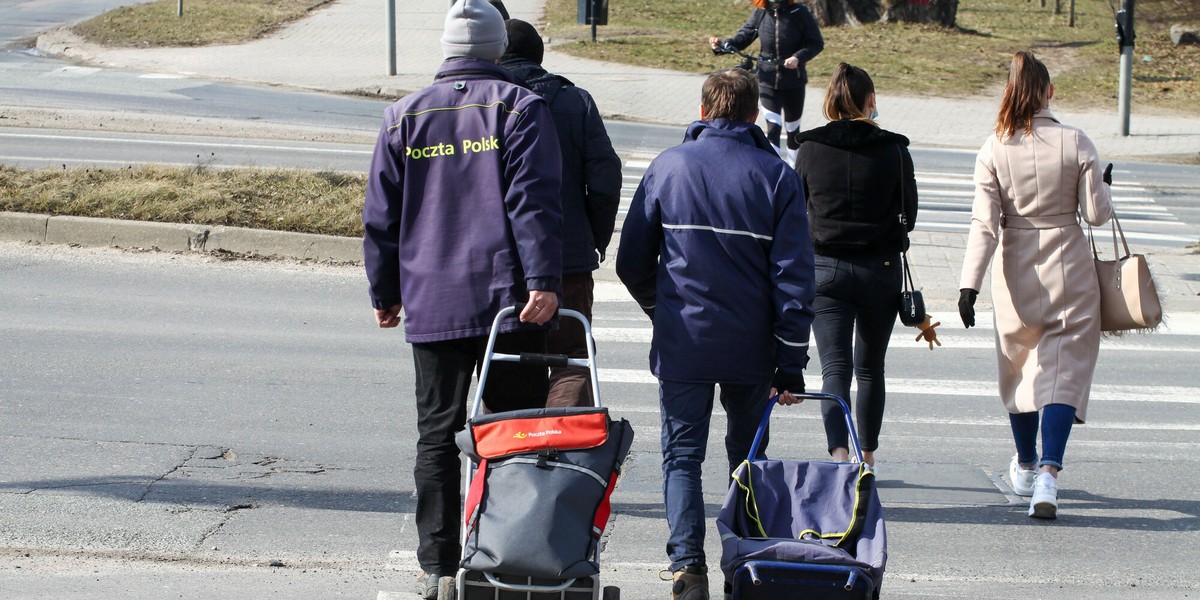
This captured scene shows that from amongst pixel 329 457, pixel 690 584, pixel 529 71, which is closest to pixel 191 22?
pixel 329 457

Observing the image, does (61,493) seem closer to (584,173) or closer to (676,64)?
(584,173)

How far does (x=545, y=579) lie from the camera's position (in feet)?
11.9

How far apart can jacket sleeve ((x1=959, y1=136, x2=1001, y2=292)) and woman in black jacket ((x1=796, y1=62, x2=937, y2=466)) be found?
1.03 feet

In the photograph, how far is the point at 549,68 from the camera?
78.3 feet

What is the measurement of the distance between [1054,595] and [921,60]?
2206cm

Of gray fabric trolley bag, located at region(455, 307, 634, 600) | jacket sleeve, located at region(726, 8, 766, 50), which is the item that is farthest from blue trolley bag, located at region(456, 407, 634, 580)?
jacket sleeve, located at region(726, 8, 766, 50)

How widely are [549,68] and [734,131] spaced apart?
65.1 feet

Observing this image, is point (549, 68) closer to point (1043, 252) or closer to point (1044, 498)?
point (1043, 252)

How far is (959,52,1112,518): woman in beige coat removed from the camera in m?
5.46

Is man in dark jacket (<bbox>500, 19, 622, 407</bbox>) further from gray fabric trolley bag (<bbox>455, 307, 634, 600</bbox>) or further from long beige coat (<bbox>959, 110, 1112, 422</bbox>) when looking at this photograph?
long beige coat (<bbox>959, 110, 1112, 422</bbox>)

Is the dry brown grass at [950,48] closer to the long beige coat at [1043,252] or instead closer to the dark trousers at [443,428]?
the long beige coat at [1043,252]

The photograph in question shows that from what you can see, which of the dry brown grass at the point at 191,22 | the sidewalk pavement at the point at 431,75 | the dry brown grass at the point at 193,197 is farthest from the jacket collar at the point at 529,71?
the dry brown grass at the point at 191,22

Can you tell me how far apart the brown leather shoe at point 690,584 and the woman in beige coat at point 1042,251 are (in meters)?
1.88

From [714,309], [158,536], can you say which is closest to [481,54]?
[714,309]
